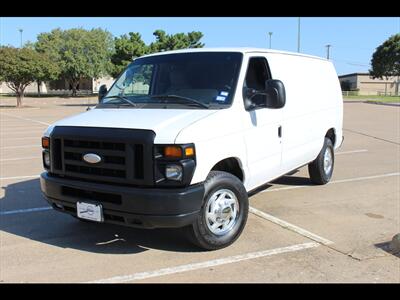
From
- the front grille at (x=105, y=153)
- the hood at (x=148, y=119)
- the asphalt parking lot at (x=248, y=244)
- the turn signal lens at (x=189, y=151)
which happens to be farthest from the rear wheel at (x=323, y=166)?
the front grille at (x=105, y=153)

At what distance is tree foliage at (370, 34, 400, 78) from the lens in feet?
217

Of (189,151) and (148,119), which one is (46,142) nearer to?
(148,119)

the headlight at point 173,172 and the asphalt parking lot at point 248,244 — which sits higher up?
the headlight at point 173,172

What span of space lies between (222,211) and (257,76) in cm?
186

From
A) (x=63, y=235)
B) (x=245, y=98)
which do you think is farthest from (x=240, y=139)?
(x=63, y=235)

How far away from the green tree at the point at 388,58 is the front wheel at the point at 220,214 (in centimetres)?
6715

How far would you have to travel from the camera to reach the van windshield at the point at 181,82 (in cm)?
543

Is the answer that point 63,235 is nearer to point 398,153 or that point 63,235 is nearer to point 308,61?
point 308,61

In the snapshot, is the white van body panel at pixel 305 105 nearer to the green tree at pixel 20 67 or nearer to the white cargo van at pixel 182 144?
the white cargo van at pixel 182 144

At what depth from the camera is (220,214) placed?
5.13m

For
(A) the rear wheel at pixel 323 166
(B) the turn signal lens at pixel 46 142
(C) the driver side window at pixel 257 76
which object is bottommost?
(A) the rear wheel at pixel 323 166

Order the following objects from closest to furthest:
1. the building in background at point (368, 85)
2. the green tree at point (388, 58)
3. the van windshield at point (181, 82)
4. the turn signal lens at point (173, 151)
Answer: the turn signal lens at point (173, 151), the van windshield at point (181, 82), the green tree at point (388, 58), the building in background at point (368, 85)
